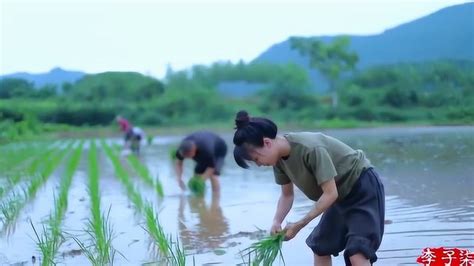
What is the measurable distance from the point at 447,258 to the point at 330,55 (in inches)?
1235

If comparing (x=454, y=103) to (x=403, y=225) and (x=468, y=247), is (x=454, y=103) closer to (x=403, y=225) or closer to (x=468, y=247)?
(x=403, y=225)

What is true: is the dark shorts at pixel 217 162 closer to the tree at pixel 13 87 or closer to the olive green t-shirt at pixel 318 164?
the tree at pixel 13 87

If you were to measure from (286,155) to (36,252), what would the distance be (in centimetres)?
259

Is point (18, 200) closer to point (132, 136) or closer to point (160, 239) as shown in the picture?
point (160, 239)

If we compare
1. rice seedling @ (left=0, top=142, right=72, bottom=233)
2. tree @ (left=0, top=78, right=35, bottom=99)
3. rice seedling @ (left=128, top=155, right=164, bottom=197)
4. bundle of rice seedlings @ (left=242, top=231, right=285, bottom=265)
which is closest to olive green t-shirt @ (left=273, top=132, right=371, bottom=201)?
bundle of rice seedlings @ (left=242, top=231, right=285, bottom=265)

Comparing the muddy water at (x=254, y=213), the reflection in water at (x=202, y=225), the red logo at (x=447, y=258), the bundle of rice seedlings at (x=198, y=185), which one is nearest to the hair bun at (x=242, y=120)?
the red logo at (x=447, y=258)

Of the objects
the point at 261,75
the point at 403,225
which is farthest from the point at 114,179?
the point at 261,75

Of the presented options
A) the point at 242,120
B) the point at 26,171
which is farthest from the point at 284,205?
the point at 26,171

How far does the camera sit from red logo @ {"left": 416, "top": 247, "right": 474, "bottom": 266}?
303 cm

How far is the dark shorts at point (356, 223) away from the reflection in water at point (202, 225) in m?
1.65

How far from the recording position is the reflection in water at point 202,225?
15.9 ft

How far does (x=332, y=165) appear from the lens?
2.84 meters

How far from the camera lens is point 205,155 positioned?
708cm

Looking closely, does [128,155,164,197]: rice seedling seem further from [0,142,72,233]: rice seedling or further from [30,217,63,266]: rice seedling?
[30,217,63,266]: rice seedling
